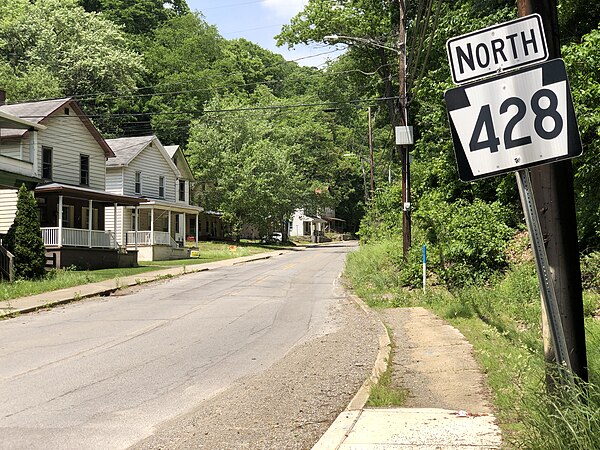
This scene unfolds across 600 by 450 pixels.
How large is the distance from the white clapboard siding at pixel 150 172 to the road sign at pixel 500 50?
1527 inches

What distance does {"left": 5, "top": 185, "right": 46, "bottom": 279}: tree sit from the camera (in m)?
22.5

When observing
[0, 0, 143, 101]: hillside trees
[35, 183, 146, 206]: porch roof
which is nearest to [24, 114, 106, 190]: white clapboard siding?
[35, 183, 146, 206]: porch roof

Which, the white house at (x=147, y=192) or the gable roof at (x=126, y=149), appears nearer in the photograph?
the white house at (x=147, y=192)

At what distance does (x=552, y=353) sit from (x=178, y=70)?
247 ft

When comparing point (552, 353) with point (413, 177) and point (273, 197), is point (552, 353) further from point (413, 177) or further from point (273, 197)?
point (273, 197)

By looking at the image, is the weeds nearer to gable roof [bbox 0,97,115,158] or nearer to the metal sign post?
the metal sign post

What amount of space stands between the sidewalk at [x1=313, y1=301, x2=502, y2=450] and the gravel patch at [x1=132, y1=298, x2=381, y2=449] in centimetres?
32

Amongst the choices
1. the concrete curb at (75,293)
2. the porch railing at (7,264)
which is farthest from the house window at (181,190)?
the porch railing at (7,264)

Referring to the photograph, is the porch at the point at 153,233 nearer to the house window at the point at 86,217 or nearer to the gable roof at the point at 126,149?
the house window at the point at 86,217

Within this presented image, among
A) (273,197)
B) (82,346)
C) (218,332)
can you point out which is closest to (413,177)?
(218,332)

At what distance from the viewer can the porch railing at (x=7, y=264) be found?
21902mm

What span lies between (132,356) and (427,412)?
18.6 ft

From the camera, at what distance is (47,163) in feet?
104

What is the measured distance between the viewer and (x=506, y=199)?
1958 cm
